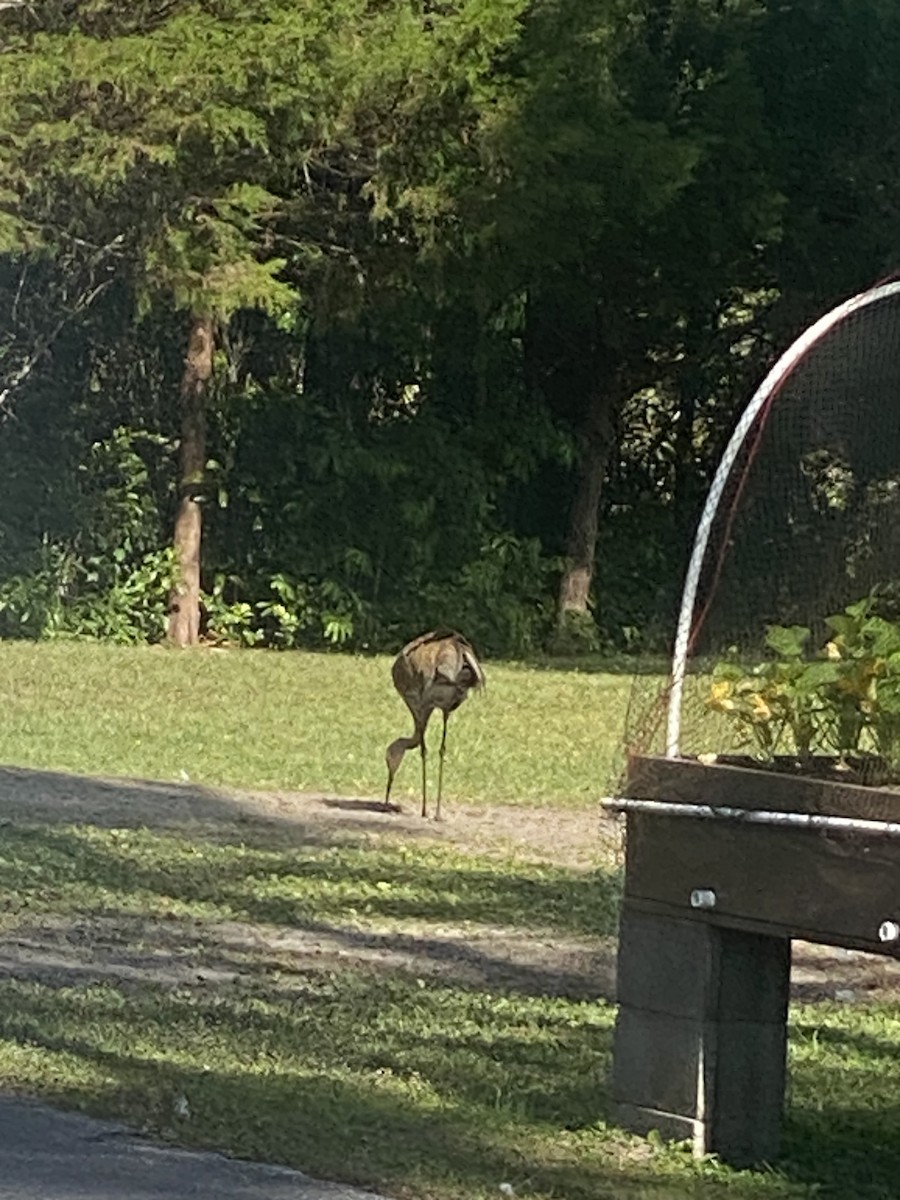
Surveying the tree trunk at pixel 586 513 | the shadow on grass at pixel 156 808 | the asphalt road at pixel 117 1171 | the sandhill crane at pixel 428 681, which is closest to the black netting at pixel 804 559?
the asphalt road at pixel 117 1171

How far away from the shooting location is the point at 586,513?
84.0 feet

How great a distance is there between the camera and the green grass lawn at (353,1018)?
5742 mm

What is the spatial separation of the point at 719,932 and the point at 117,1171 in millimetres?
1416

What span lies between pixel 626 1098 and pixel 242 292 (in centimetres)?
1539

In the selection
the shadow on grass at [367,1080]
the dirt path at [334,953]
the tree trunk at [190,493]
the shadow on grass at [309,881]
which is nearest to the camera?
the shadow on grass at [367,1080]

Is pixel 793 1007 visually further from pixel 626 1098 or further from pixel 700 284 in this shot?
pixel 700 284

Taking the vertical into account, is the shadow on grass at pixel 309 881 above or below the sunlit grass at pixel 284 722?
below

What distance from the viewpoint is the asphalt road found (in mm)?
5219

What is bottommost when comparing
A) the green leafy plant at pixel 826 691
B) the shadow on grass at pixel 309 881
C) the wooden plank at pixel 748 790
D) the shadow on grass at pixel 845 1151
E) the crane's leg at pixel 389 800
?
the shadow on grass at pixel 845 1151

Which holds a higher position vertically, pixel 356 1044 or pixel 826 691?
pixel 826 691

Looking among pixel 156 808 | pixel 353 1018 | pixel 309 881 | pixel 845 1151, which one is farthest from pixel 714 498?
pixel 156 808

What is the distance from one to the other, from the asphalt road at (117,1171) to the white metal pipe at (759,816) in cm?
110

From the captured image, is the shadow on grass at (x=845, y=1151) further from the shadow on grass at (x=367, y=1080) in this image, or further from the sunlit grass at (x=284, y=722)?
the sunlit grass at (x=284, y=722)

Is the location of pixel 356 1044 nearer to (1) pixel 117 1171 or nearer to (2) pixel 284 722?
(1) pixel 117 1171
